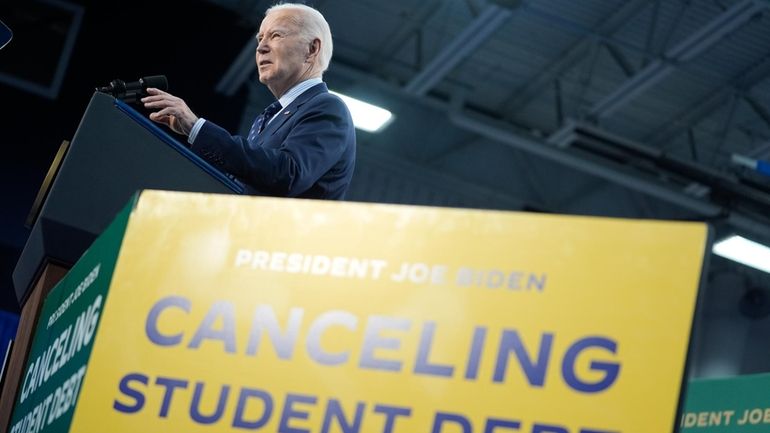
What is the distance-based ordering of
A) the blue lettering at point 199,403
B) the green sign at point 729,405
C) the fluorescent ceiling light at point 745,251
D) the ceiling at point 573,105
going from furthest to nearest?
the fluorescent ceiling light at point 745,251 → the ceiling at point 573,105 → the green sign at point 729,405 → the blue lettering at point 199,403

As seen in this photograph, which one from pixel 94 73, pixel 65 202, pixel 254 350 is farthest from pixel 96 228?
pixel 94 73

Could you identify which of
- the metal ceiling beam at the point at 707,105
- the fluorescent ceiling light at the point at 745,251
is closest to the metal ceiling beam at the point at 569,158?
the fluorescent ceiling light at the point at 745,251

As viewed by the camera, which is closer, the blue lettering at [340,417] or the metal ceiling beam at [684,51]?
the blue lettering at [340,417]

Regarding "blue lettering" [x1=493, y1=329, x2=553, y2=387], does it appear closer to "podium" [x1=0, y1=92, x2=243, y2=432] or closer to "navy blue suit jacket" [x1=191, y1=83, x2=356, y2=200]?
"navy blue suit jacket" [x1=191, y1=83, x2=356, y2=200]

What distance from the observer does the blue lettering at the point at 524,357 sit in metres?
1.16

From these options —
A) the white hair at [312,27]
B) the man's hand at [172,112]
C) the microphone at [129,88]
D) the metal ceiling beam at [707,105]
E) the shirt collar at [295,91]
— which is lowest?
the man's hand at [172,112]

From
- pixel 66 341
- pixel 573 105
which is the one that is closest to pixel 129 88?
pixel 66 341

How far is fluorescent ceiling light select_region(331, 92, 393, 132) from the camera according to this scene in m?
9.76

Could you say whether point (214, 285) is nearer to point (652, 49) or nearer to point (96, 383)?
point (96, 383)

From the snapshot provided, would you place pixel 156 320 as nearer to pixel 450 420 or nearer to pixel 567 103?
pixel 450 420

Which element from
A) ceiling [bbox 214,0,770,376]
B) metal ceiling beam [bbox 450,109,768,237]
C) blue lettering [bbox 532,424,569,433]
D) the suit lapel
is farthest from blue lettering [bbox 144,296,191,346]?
metal ceiling beam [bbox 450,109,768,237]

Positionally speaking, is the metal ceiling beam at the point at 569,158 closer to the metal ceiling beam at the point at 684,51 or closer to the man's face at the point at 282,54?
the metal ceiling beam at the point at 684,51

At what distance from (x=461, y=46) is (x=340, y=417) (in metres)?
→ 7.77

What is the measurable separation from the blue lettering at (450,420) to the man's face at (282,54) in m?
1.09
